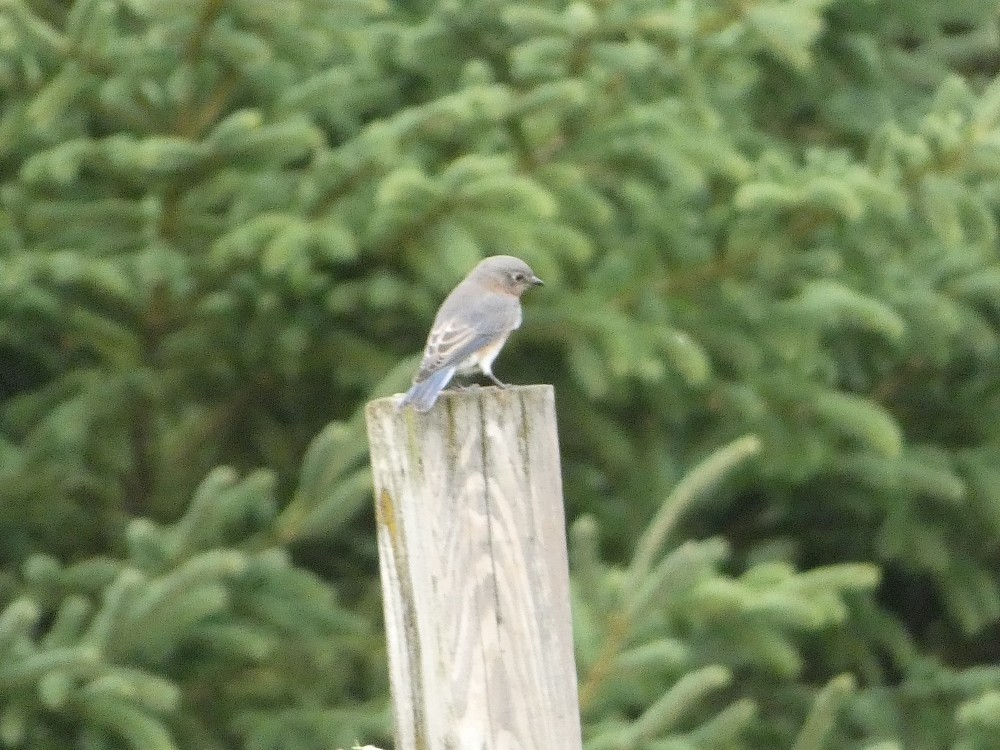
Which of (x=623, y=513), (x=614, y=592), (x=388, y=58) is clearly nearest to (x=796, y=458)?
(x=623, y=513)

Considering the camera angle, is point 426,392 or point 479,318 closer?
point 426,392

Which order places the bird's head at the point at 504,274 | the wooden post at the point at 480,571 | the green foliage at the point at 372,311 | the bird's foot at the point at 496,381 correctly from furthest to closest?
the green foliage at the point at 372,311
the bird's head at the point at 504,274
the bird's foot at the point at 496,381
the wooden post at the point at 480,571

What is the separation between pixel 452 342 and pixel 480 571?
43.6 inches

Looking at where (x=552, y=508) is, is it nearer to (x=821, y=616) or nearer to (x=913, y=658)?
(x=821, y=616)

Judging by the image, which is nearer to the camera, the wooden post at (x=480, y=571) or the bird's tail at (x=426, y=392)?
the wooden post at (x=480, y=571)

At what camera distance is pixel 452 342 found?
3531 mm

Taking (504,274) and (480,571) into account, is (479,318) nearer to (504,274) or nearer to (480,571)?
(504,274)

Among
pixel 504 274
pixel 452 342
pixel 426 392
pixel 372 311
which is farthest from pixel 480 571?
pixel 372 311

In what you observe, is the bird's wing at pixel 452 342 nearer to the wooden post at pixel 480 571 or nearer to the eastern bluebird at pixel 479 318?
the eastern bluebird at pixel 479 318

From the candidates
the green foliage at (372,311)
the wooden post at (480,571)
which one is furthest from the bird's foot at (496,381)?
the green foliage at (372,311)

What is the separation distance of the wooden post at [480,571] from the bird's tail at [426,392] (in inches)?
1.4

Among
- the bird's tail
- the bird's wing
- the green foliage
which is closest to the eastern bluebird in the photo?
the bird's wing

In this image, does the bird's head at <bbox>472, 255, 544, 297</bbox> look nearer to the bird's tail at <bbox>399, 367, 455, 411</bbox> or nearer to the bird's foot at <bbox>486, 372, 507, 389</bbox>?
the bird's foot at <bbox>486, 372, 507, 389</bbox>

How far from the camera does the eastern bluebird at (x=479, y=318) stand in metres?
3.46
